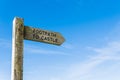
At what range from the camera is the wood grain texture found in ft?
16.6

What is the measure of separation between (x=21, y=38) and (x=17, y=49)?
293 mm

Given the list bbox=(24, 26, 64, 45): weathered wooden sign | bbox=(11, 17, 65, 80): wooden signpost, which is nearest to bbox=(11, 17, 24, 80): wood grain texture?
bbox=(11, 17, 65, 80): wooden signpost

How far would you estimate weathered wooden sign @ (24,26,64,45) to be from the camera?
551 cm

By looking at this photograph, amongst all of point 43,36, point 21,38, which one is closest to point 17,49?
point 21,38

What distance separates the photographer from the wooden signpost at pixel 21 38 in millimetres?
5090

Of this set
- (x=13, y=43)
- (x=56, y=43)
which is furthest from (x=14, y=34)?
(x=56, y=43)

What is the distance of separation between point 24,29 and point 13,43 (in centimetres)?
46

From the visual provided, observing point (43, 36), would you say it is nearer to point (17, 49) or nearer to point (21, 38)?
point (21, 38)

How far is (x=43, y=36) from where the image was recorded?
18.6ft

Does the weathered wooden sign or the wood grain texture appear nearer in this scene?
the wood grain texture

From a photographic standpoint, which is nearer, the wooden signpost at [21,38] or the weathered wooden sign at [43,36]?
the wooden signpost at [21,38]

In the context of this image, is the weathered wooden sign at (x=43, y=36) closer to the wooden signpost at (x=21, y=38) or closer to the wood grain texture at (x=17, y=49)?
the wooden signpost at (x=21, y=38)

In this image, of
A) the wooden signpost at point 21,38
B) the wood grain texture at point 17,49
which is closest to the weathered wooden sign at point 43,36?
the wooden signpost at point 21,38

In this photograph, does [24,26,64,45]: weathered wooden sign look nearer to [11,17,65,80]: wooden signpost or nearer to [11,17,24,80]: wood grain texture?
[11,17,65,80]: wooden signpost
